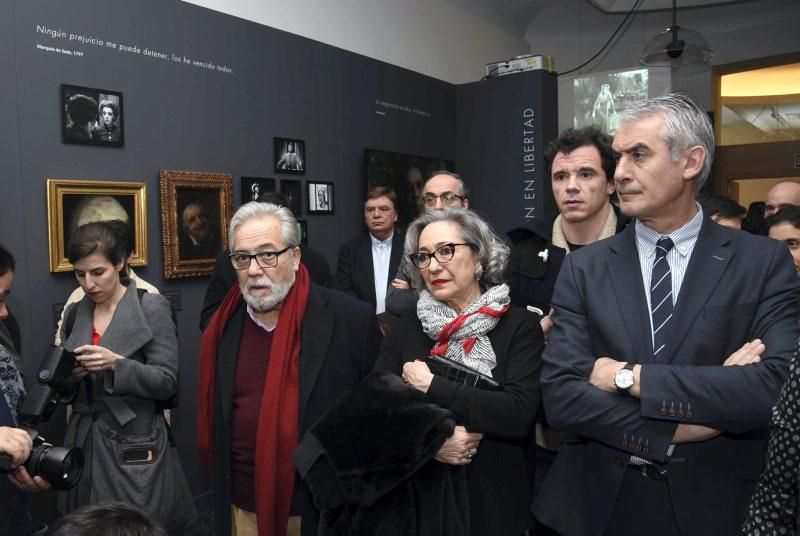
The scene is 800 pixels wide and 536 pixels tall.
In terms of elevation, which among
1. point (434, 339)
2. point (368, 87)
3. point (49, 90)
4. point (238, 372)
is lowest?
point (238, 372)

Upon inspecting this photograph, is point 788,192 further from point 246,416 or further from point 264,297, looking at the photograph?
point 246,416

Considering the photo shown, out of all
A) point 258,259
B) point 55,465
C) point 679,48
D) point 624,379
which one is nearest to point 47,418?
point 55,465

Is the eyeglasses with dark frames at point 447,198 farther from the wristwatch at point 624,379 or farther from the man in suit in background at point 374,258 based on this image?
the wristwatch at point 624,379

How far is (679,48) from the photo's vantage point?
604cm

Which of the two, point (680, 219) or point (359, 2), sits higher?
point (359, 2)

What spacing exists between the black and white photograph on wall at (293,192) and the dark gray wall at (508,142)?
2.27 m

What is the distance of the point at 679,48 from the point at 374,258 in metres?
3.74

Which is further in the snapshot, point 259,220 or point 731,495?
point 259,220

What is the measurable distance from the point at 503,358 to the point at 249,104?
10.9 ft

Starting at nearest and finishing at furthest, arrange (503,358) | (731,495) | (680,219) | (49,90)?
(731,495) → (680,219) → (503,358) → (49,90)

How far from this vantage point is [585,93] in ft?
24.8

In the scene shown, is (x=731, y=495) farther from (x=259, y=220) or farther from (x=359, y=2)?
(x=359, y=2)

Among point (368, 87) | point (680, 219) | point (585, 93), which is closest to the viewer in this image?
point (680, 219)

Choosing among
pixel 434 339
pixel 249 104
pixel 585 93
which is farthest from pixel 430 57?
pixel 434 339
